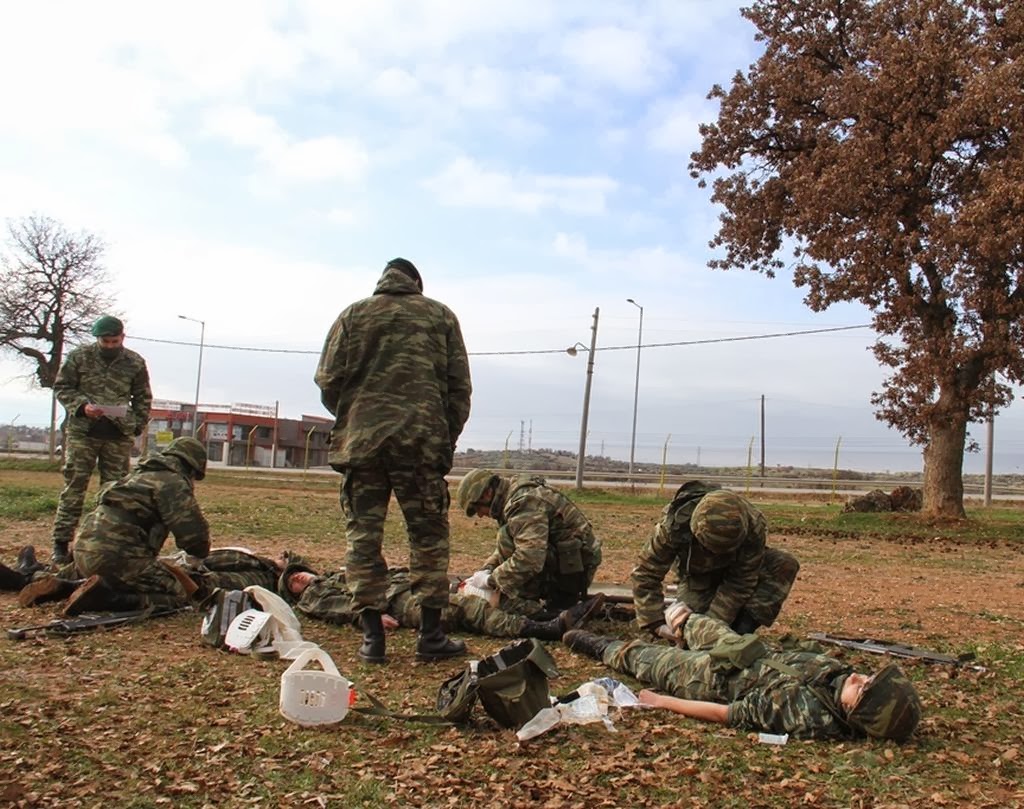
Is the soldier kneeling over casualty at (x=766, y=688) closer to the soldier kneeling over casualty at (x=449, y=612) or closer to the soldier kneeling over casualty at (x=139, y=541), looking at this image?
the soldier kneeling over casualty at (x=449, y=612)

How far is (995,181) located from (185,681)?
1472 centimetres

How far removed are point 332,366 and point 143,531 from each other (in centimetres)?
203

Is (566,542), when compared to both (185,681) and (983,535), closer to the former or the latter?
(185,681)

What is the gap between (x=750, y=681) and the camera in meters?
3.98

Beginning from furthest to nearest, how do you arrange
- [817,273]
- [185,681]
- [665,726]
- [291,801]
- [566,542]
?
[817,273]
[566,542]
[185,681]
[665,726]
[291,801]

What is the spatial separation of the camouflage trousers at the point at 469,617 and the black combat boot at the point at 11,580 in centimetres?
285

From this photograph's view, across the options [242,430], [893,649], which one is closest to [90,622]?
[893,649]

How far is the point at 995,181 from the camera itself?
1438 centimetres

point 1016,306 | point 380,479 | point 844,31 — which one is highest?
point 844,31

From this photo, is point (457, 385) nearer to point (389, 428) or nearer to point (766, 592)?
point (389, 428)

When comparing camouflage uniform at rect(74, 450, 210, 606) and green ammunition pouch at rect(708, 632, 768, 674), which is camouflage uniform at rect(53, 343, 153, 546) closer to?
camouflage uniform at rect(74, 450, 210, 606)

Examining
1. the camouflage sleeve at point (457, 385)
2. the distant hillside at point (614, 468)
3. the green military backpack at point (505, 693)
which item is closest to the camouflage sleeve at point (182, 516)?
the camouflage sleeve at point (457, 385)

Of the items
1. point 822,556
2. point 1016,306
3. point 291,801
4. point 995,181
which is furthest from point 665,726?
point 1016,306

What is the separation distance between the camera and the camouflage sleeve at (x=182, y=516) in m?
5.67
